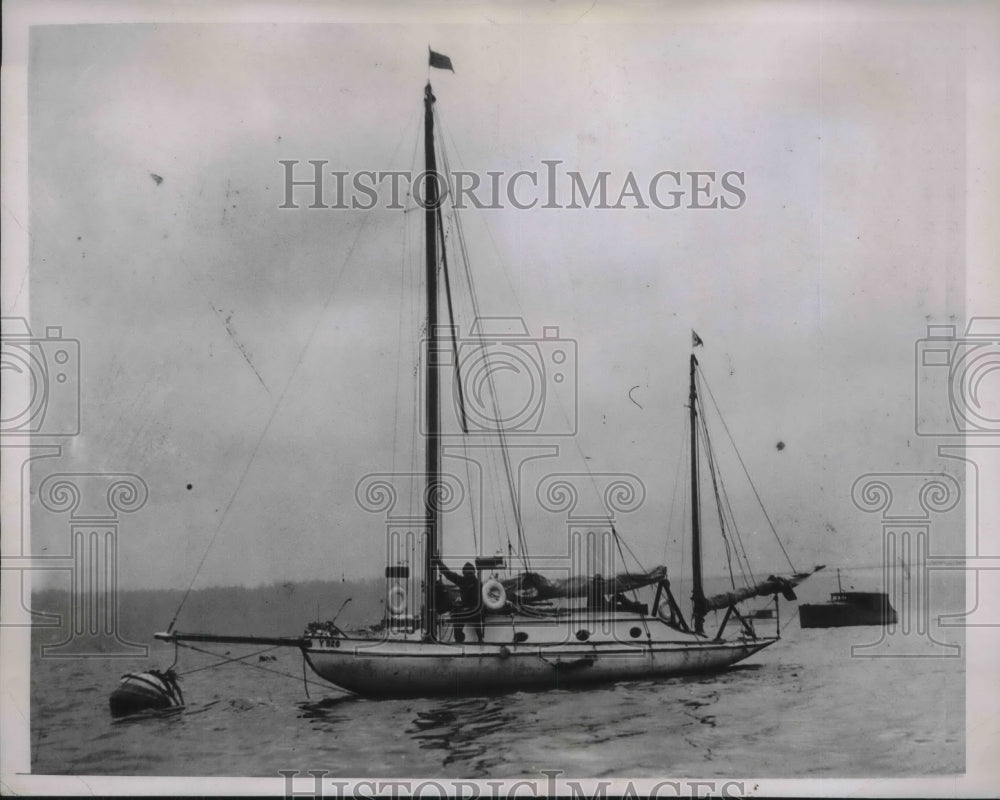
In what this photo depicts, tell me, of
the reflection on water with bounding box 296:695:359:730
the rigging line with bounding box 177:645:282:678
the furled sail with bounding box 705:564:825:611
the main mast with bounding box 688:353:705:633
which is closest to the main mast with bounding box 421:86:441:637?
the reflection on water with bounding box 296:695:359:730

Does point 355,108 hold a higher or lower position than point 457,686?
higher

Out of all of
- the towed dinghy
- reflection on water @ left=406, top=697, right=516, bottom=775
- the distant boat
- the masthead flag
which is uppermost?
the masthead flag

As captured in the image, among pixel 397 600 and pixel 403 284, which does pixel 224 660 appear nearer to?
pixel 397 600

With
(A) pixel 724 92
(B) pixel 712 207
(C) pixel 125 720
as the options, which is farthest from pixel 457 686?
(A) pixel 724 92

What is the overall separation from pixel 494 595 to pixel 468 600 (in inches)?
5.6

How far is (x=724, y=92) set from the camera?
5.57 meters

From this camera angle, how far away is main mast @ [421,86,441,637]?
18.2ft

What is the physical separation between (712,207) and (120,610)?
3805 millimetres

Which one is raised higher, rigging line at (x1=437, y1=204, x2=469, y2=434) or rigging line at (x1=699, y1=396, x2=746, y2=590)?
rigging line at (x1=437, y1=204, x2=469, y2=434)

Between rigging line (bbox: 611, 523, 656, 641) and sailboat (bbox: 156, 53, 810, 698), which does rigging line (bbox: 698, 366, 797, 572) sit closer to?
sailboat (bbox: 156, 53, 810, 698)

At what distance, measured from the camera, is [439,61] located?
18.2ft

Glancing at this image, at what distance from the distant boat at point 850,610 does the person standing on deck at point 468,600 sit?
168cm

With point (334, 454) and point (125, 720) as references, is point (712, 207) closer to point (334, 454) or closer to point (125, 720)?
point (334, 454)

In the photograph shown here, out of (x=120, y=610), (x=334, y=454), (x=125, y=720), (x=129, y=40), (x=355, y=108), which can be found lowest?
(x=125, y=720)
